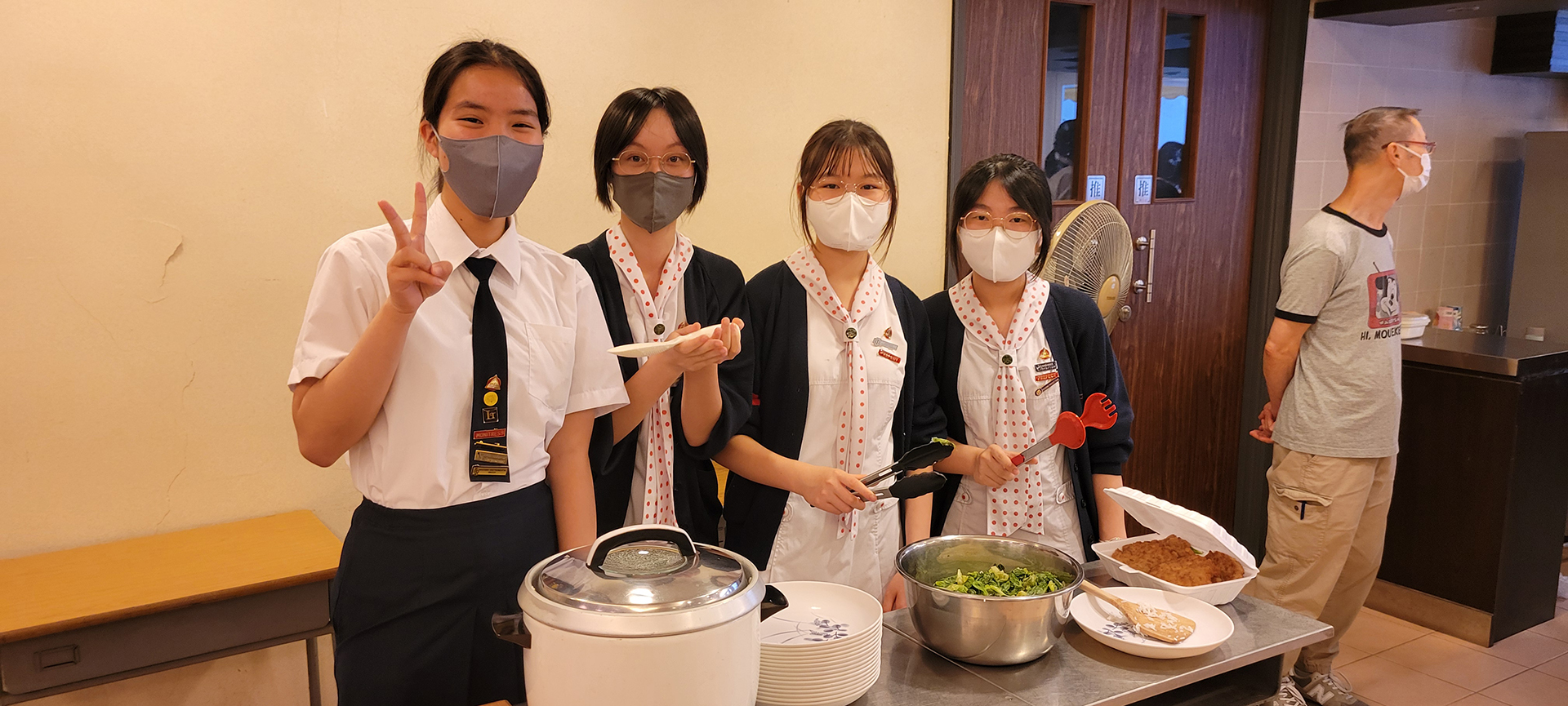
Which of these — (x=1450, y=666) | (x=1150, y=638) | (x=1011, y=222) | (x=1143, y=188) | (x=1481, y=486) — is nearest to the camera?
(x=1150, y=638)

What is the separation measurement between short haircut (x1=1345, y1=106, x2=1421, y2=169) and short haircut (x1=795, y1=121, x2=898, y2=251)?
190 cm

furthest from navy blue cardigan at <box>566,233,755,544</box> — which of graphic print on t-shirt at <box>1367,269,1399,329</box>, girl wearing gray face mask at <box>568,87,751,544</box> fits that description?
graphic print on t-shirt at <box>1367,269,1399,329</box>

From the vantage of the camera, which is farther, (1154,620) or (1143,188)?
(1143,188)

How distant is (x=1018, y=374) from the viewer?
2111mm

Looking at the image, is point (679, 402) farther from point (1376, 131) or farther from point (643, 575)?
point (1376, 131)

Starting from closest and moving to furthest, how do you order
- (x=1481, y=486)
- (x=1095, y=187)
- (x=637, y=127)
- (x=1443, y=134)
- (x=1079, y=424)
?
(x=1079, y=424)
(x=637, y=127)
(x=1481, y=486)
(x=1095, y=187)
(x=1443, y=134)

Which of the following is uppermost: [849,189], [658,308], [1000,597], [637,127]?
[637,127]

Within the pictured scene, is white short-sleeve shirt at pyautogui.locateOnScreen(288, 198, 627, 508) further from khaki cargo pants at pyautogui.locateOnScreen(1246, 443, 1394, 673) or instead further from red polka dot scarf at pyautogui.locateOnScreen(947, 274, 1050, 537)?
khaki cargo pants at pyautogui.locateOnScreen(1246, 443, 1394, 673)

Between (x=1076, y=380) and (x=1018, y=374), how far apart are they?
0.55ft

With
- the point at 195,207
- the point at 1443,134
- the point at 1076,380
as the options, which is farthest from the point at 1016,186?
the point at 1443,134

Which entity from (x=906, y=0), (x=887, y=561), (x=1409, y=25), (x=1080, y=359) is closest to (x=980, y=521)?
(x=887, y=561)

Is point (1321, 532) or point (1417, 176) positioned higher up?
point (1417, 176)

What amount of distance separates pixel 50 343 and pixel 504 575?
1.45m

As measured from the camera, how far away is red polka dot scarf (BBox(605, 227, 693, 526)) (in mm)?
1833
